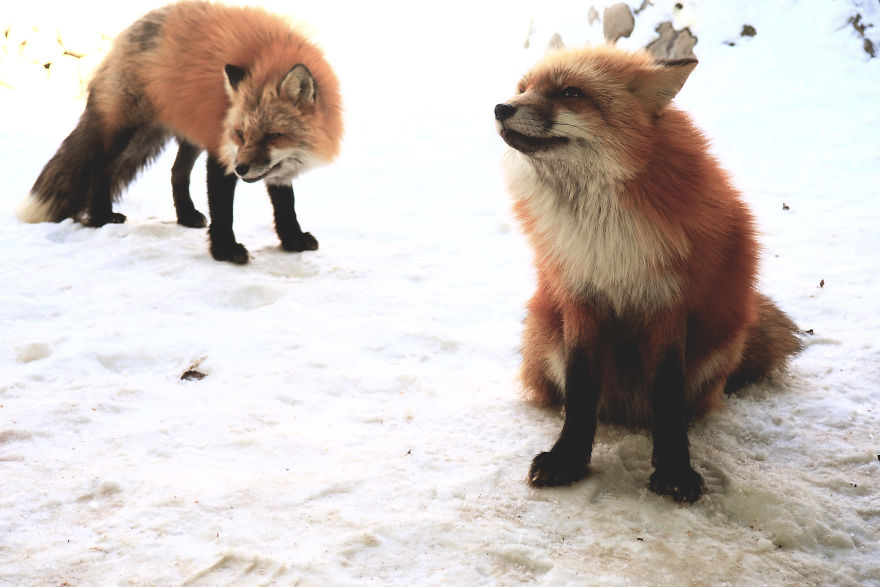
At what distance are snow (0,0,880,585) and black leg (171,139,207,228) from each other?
13cm

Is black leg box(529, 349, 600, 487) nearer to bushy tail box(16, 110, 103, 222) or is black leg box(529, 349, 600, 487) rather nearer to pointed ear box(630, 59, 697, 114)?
pointed ear box(630, 59, 697, 114)

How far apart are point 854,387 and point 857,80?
16.0 ft

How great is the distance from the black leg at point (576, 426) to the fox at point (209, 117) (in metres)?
2.41

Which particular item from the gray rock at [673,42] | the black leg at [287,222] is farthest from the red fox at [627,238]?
the gray rock at [673,42]

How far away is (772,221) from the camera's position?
4512 millimetres

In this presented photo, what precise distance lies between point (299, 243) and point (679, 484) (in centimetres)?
298

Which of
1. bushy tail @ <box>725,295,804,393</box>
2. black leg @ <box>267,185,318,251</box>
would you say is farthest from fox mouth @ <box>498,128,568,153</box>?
black leg @ <box>267,185,318,251</box>

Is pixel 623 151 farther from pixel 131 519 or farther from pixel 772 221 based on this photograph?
pixel 772 221

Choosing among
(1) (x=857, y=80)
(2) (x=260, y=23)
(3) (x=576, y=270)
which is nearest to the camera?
(3) (x=576, y=270)

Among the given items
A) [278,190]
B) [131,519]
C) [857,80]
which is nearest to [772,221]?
[857,80]

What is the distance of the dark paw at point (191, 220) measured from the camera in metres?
→ 4.65

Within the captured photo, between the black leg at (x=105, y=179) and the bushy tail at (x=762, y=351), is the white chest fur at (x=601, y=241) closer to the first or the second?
the bushy tail at (x=762, y=351)

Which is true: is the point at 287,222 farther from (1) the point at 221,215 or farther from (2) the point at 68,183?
(2) the point at 68,183

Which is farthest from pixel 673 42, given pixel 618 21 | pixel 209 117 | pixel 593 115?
pixel 593 115
